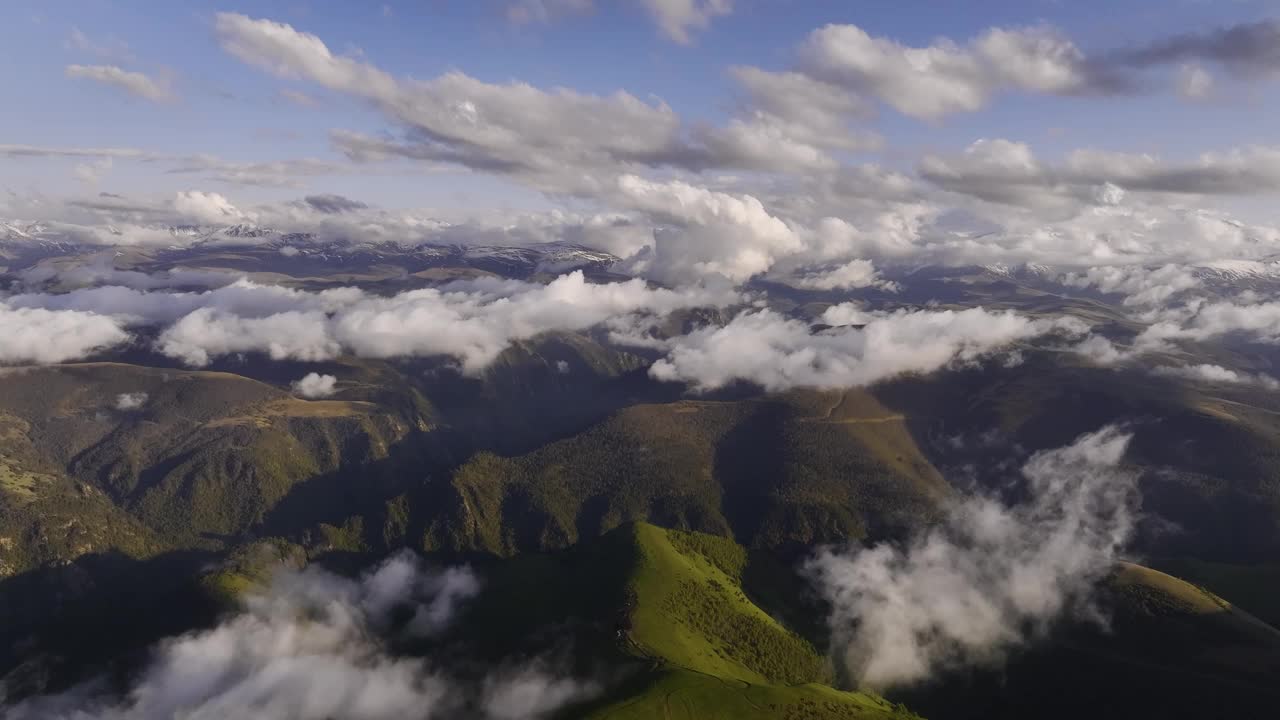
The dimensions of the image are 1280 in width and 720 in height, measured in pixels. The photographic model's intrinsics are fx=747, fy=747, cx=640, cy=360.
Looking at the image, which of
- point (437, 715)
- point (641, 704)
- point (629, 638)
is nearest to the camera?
point (641, 704)

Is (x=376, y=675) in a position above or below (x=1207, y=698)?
below

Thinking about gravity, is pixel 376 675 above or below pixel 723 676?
below

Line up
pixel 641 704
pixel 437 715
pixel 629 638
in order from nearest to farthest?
1. pixel 641 704
2. pixel 437 715
3. pixel 629 638

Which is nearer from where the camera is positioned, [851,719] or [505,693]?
[851,719]

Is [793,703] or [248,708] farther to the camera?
[248,708]

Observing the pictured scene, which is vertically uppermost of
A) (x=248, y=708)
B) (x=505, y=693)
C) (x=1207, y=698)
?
(x=1207, y=698)

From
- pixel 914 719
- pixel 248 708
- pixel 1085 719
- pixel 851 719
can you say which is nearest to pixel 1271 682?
pixel 1085 719

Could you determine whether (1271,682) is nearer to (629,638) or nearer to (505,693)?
(629,638)

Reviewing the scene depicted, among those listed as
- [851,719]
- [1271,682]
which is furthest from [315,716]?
[1271,682]

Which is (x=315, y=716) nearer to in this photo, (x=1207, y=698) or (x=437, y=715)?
(x=437, y=715)
